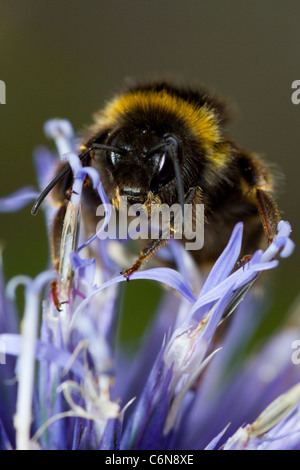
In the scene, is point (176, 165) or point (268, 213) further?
point (268, 213)

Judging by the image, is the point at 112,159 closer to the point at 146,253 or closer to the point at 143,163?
the point at 143,163

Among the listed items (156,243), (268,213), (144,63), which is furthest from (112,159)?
Result: (144,63)

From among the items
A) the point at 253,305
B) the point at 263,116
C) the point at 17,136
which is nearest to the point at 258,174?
the point at 253,305

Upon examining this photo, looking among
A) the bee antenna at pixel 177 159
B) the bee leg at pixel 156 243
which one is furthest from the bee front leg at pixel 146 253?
the bee antenna at pixel 177 159

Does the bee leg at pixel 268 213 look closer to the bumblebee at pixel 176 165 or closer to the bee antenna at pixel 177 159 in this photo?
the bumblebee at pixel 176 165

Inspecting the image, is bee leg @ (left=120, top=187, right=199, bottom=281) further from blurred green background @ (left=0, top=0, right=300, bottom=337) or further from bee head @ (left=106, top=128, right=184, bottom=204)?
blurred green background @ (left=0, top=0, right=300, bottom=337)

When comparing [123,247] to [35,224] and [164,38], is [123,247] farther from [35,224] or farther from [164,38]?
[164,38]
